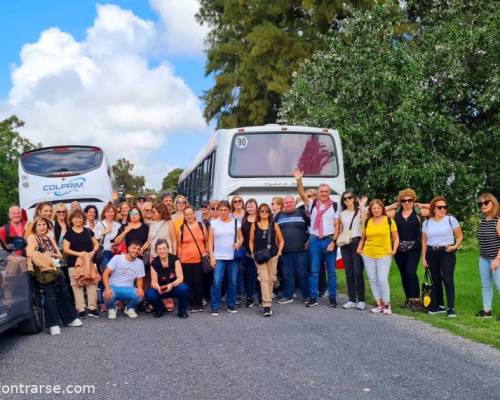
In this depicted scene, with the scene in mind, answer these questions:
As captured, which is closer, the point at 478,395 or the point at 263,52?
the point at 478,395

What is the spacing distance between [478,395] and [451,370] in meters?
0.79

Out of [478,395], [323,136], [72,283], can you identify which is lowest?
[478,395]

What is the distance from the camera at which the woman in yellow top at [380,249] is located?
902 cm

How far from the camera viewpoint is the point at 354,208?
9.69 meters

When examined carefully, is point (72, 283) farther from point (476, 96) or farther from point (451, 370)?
point (476, 96)

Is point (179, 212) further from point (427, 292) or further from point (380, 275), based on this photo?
point (427, 292)

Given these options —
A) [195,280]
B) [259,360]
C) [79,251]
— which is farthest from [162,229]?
[259,360]

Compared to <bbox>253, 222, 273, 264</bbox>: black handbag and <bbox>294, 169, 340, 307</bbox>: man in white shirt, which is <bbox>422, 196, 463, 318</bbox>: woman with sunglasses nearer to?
<bbox>294, 169, 340, 307</bbox>: man in white shirt

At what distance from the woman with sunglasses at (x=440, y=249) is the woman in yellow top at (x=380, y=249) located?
49 cm

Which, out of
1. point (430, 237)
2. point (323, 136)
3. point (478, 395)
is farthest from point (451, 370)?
point (323, 136)

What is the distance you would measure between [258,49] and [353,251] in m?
18.5

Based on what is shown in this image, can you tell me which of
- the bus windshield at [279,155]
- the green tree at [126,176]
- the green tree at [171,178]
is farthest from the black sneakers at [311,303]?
the green tree at [171,178]

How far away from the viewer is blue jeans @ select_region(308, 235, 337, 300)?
384 inches

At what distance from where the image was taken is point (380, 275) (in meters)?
9.05
